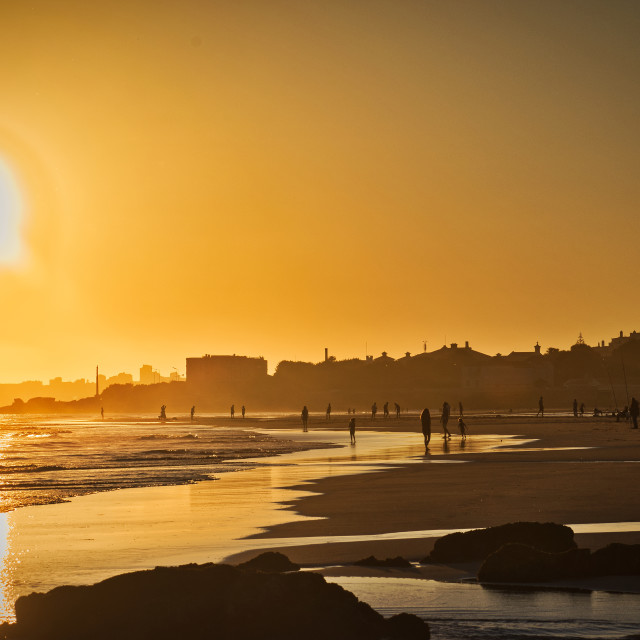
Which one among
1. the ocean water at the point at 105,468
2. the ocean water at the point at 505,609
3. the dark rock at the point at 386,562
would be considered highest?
the dark rock at the point at 386,562

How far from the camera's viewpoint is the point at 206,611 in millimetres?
7512

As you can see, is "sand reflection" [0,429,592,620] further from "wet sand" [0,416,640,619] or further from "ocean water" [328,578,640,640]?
"ocean water" [328,578,640,640]

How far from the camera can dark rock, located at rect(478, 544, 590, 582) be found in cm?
984

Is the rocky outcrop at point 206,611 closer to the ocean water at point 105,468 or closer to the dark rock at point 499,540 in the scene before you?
the dark rock at point 499,540

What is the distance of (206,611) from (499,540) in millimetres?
4377

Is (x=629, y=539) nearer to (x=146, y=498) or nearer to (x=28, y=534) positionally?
(x=28, y=534)

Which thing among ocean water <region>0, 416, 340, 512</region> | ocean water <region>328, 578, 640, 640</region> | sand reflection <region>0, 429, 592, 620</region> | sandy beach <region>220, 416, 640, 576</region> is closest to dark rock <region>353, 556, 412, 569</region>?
sandy beach <region>220, 416, 640, 576</region>

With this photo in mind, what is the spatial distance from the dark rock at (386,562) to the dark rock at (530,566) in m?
1.25

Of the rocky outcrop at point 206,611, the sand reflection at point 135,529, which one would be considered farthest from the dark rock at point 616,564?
the sand reflection at point 135,529

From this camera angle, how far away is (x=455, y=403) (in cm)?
18425

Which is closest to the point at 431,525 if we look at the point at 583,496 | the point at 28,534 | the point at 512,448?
the point at 583,496

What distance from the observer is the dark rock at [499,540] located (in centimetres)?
1057

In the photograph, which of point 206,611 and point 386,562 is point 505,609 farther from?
point 206,611

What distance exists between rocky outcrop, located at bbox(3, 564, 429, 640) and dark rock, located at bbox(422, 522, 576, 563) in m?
3.27
